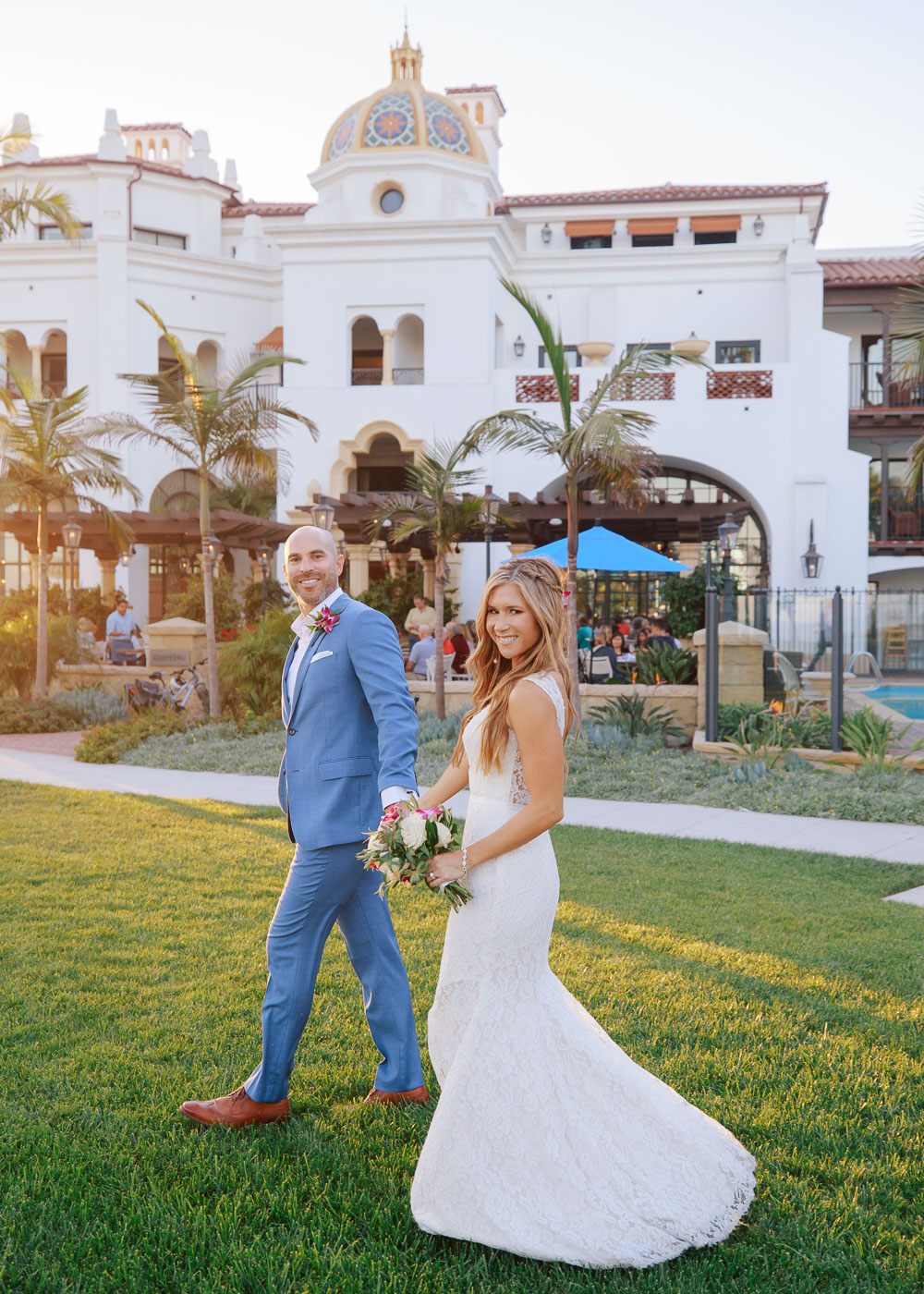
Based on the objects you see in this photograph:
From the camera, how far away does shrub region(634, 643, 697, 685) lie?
1460 cm

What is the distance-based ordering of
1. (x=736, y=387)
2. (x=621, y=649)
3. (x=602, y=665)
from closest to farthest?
(x=602, y=665)
(x=621, y=649)
(x=736, y=387)

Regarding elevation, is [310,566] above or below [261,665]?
above

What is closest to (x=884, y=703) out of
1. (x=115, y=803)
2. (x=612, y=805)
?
(x=612, y=805)

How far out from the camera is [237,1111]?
3.65 meters

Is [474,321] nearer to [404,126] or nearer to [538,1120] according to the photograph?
[404,126]

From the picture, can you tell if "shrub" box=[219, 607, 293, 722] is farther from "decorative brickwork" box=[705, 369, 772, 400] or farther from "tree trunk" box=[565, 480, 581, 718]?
"decorative brickwork" box=[705, 369, 772, 400]

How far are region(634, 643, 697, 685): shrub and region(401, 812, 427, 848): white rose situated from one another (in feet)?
39.0

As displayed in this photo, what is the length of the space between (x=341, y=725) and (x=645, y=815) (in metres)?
6.56

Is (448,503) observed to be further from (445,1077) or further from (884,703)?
(445,1077)

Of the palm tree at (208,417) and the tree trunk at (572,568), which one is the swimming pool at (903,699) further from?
the palm tree at (208,417)

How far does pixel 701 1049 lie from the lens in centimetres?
434

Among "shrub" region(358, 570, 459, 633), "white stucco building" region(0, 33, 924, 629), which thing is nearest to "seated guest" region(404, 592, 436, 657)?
"white stucco building" region(0, 33, 924, 629)

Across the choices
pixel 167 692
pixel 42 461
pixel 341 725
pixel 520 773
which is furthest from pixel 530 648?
pixel 42 461

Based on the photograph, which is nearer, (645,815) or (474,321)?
(645,815)
